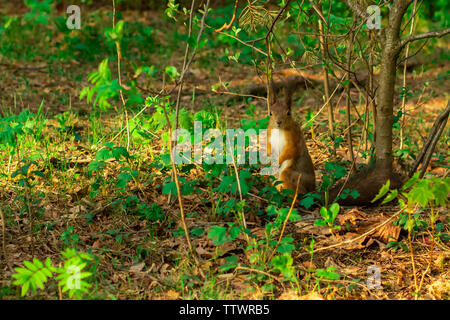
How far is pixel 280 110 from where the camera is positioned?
4.28m

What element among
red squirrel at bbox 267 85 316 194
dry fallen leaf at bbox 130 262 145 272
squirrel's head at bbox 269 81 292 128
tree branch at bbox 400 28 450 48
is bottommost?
dry fallen leaf at bbox 130 262 145 272

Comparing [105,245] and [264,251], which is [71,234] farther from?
[264,251]

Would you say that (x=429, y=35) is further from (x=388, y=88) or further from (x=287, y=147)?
(x=287, y=147)

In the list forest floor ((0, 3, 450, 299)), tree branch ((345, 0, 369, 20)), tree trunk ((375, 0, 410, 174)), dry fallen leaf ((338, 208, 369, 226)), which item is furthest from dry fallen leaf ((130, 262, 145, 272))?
tree branch ((345, 0, 369, 20))

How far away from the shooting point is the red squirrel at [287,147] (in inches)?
164

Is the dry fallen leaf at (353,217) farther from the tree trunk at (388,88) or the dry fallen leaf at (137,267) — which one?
the dry fallen leaf at (137,267)

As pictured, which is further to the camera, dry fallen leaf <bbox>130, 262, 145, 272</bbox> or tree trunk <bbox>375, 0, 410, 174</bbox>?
tree trunk <bbox>375, 0, 410, 174</bbox>

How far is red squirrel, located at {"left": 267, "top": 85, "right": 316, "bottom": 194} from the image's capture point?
4164mm

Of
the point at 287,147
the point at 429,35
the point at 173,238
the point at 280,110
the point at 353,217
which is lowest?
the point at 173,238

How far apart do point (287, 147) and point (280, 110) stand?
0.33 m

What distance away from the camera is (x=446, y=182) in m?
2.60

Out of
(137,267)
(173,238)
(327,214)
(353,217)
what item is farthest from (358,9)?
(137,267)

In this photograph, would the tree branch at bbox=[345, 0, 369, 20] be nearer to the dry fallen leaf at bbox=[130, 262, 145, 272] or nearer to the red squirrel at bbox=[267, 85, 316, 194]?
the red squirrel at bbox=[267, 85, 316, 194]
